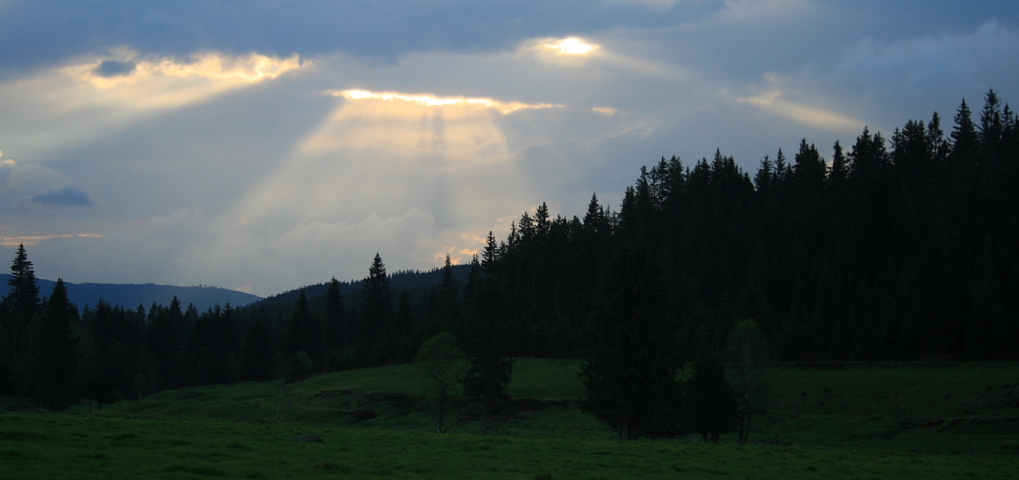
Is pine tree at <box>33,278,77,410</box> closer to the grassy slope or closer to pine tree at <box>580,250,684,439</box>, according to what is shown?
the grassy slope

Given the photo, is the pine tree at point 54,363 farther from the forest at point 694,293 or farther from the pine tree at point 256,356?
the pine tree at point 256,356

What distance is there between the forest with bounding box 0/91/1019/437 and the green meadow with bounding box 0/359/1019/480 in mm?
7053

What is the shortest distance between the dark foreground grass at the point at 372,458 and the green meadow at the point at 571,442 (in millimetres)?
68

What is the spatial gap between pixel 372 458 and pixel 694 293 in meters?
86.9

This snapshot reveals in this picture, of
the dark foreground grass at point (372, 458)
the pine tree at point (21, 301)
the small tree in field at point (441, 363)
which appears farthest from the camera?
the pine tree at point (21, 301)

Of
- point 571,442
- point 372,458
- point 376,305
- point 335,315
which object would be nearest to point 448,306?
point 376,305

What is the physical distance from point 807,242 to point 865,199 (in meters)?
11.4

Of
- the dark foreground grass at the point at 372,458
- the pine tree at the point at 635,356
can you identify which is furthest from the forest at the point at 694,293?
the dark foreground grass at the point at 372,458

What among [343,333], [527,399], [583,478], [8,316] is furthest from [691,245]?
[8,316]

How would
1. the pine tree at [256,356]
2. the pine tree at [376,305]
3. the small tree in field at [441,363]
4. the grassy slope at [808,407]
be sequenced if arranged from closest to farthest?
the grassy slope at [808,407] → the small tree in field at [441,363] → the pine tree at [256,356] → the pine tree at [376,305]

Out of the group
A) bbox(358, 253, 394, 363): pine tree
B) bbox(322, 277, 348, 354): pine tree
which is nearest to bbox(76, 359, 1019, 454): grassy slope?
bbox(358, 253, 394, 363): pine tree

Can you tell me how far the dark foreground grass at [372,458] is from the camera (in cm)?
1557

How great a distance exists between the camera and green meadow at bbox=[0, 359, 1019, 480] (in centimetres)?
1689

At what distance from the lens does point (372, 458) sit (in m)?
19.5
